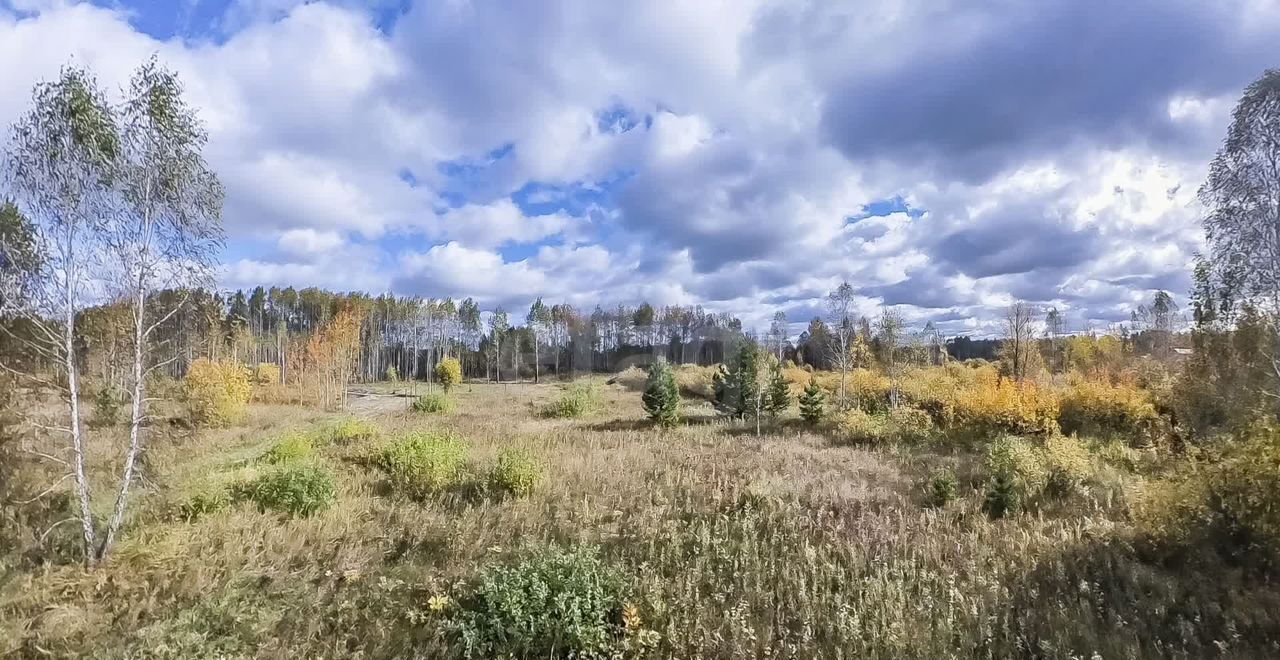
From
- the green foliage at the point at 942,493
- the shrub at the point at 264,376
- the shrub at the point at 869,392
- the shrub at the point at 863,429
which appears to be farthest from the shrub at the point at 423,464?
the shrub at the point at 264,376

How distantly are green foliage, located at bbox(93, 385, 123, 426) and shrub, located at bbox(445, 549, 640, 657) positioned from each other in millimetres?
5158

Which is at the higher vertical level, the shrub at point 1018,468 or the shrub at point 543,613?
the shrub at point 1018,468

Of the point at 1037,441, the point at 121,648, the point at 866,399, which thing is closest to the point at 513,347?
the point at 866,399

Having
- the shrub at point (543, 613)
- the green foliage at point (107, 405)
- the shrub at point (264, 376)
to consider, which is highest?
the green foliage at point (107, 405)

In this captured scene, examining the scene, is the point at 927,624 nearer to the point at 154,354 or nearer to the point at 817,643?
the point at 817,643

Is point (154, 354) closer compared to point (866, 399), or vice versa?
point (154, 354)

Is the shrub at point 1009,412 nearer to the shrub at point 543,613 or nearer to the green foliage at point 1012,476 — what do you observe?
the green foliage at point 1012,476

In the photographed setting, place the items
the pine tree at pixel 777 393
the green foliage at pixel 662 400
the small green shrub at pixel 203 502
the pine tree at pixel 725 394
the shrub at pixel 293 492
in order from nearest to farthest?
1. the small green shrub at pixel 203 502
2. the shrub at pixel 293 492
3. the green foliage at pixel 662 400
4. the pine tree at pixel 777 393
5. the pine tree at pixel 725 394

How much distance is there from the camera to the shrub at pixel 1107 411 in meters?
15.0

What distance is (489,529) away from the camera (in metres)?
7.57

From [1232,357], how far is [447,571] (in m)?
11.2

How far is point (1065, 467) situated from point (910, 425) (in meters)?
7.34

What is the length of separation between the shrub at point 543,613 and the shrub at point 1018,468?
20.9ft

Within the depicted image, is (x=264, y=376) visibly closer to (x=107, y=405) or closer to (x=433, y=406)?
(x=433, y=406)
